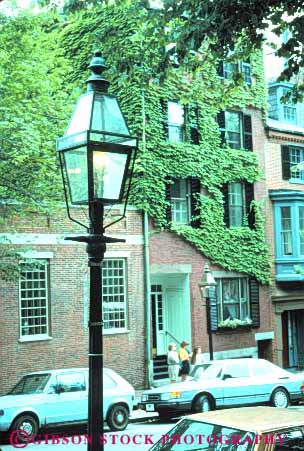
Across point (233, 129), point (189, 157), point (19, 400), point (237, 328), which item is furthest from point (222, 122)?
point (19, 400)

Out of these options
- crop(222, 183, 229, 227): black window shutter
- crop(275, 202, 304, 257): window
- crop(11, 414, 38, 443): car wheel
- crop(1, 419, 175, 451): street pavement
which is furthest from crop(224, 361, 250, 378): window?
crop(275, 202, 304, 257): window

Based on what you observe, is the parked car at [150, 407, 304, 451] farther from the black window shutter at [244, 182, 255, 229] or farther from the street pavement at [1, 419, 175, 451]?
the black window shutter at [244, 182, 255, 229]

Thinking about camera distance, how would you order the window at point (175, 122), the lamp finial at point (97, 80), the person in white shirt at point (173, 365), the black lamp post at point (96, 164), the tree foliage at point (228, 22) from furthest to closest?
the window at point (175, 122) → the person in white shirt at point (173, 365) → the tree foliage at point (228, 22) → the lamp finial at point (97, 80) → the black lamp post at point (96, 164)

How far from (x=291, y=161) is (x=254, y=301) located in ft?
22.6

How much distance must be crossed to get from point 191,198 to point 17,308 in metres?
8.79

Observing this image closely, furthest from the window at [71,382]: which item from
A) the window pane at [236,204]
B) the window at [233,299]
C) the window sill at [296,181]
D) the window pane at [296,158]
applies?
the window pane at [296,158]

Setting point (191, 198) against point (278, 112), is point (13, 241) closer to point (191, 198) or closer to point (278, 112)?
point (191, 198)

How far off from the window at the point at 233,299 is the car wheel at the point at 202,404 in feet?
31.0

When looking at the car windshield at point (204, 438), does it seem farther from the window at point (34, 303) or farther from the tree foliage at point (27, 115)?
the window at point (34, 303)

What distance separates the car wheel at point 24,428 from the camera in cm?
1450

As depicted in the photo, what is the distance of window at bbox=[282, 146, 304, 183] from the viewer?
3017 cm

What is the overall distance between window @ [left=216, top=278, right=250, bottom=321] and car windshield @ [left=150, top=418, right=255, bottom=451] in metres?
19.6

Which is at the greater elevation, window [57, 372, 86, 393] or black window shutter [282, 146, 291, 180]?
black window shutter [282, 146, 291, 180]

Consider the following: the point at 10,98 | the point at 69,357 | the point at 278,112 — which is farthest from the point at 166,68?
the point at 278,112
